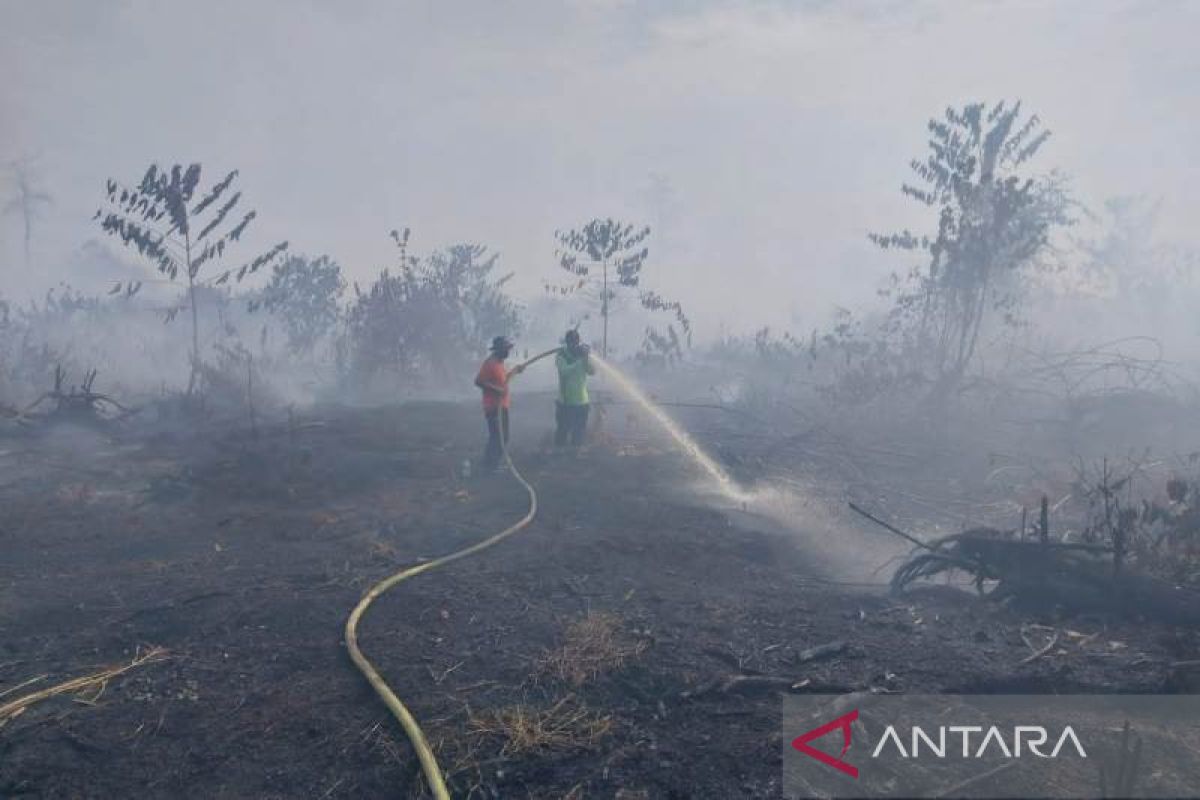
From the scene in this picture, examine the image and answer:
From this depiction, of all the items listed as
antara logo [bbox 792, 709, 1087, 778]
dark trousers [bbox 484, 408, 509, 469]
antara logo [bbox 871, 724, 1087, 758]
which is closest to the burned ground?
antara logo [bbox 792, 709, 1087, 778]

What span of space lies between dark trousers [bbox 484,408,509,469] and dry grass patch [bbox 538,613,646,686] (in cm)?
506

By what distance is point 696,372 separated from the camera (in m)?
20.8

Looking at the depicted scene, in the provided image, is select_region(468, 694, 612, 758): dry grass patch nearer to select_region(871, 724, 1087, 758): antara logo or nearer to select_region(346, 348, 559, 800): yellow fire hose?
select_region(346, 348, 559, 800): yellow fire hose

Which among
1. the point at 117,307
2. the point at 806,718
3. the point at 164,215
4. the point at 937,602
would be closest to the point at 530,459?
the point at 937,602

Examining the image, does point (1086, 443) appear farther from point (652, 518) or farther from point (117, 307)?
point (117, 307)

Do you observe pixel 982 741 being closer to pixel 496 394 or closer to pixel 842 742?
pixel 842 742

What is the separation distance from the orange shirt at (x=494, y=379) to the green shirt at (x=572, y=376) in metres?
0.77

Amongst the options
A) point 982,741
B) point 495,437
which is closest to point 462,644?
point 982,741

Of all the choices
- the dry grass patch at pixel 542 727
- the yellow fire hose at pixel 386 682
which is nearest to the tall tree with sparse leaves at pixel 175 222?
the yellow fire hose at pixel 386 682

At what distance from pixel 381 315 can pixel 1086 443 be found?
572 inches

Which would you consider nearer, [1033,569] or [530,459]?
[1033,569]

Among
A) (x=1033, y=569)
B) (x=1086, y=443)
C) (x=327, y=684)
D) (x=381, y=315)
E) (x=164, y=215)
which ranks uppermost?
(x=164, y=215)

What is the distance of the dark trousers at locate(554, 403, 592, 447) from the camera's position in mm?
11023

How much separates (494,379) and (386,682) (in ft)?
19.0
